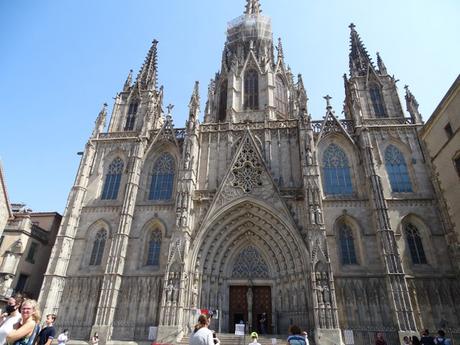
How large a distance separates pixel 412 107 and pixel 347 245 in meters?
12.7

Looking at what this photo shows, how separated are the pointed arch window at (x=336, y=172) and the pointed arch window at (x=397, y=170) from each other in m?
2.80

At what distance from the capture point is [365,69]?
26781 millimetres

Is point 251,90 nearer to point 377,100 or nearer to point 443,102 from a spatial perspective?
point 377,100

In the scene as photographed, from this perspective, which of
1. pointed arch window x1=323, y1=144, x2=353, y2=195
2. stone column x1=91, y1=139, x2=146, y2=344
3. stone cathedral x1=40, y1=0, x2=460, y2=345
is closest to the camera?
stone cathedral x1=40, y1=0, x2=460, y2=345

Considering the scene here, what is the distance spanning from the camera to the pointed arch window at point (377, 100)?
80.7 ft

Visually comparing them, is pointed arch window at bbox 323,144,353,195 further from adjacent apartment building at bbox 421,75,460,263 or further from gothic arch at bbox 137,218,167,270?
gothic arch at bbox 137,218,167,270

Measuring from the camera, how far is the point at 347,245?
63.8 feet

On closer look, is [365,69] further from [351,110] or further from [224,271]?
[224,271]

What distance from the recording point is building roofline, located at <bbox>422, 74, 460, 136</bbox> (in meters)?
16.5

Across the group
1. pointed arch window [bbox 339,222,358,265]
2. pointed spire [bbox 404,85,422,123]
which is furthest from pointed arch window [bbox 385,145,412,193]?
pointed arch window [bbox 339,222,358,265]

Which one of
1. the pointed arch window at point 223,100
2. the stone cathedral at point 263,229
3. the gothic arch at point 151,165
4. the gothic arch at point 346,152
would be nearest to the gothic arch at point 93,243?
the stone cathedral at point 263,229

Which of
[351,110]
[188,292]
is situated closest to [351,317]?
[188,292]

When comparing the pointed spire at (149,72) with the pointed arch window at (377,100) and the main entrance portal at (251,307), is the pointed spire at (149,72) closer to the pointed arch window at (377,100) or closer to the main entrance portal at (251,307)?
the pointed arch window at (377,100)

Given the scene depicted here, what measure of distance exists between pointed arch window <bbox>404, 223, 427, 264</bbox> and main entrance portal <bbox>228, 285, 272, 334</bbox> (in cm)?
929
